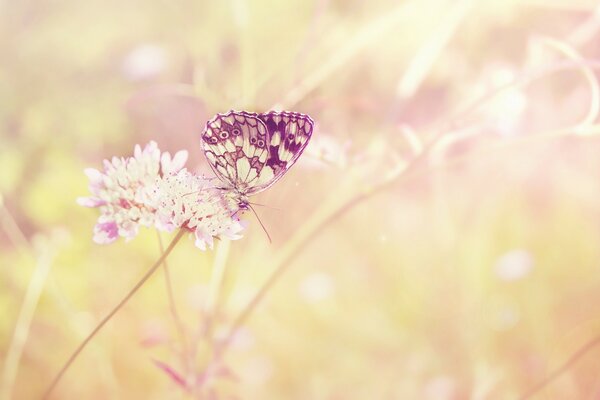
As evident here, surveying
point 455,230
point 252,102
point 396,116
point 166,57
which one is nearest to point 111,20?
point 166,57

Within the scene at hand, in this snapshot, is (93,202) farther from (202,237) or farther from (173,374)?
(173,374)

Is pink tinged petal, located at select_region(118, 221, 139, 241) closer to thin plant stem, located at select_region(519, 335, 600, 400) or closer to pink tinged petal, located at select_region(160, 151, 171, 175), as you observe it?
pink tinged petal, located at select_region(160, 151, 171, 175)

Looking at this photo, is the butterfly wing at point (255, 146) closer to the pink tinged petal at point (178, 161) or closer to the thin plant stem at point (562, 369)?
the pink tinged petal at point (178, 161)

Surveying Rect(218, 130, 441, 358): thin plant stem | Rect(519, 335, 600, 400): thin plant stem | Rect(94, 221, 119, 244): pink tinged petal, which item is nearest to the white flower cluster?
Rect(94, 221, 119, 244): pink tinged petal

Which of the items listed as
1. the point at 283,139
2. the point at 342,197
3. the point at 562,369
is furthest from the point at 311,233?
the point at 562,369

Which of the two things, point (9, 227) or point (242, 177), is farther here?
point (9, 227)

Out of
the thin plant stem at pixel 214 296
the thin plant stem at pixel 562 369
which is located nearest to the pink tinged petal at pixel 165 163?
the thin plant stem at pixel 214 296

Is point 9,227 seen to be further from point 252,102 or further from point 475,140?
point 475,140
